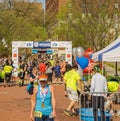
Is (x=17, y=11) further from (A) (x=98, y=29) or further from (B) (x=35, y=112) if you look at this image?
(B) (x=35, y=112)

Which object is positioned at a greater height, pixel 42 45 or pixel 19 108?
pixel 42 45

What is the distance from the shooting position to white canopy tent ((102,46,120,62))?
46.6 feet

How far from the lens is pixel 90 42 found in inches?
1620

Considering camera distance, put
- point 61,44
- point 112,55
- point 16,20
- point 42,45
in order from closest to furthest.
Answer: point 112,55, point 61,44, point 42,45, point 16,20

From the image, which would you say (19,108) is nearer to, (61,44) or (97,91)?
(97,91)

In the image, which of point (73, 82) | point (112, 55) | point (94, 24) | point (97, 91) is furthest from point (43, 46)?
point (97, 91)

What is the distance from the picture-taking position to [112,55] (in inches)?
567

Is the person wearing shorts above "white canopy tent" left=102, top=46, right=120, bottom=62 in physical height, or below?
below

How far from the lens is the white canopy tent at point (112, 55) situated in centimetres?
1420

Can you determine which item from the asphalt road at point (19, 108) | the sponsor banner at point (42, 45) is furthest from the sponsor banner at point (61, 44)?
the asphalt road at point (19, 108)

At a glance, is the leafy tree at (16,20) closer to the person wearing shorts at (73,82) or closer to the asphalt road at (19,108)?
the asphalt road at (19,108)

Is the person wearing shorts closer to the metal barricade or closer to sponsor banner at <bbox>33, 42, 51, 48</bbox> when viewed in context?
the metal barricade

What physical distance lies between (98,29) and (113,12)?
2157 mm

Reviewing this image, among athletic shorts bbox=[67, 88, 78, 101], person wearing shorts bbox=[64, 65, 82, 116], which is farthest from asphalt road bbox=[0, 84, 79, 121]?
person wearing shorts bbox=[64, 65, 82, 116]
